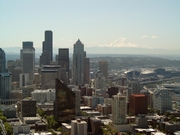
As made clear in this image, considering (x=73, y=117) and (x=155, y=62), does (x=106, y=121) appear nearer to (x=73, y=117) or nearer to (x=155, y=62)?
(x=73, y=117)

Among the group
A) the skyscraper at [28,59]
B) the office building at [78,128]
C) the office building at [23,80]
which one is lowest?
the office building at [78,128]

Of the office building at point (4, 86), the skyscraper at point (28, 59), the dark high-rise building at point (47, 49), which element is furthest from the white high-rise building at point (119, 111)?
the dark high-rise building at point (47, 49)

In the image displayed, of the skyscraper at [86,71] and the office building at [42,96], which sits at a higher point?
the skyscraper at [86,71]

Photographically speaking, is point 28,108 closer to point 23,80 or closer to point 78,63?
point 23,80

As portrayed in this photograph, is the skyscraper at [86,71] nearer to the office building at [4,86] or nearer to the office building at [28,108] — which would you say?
the office building at [4,86]

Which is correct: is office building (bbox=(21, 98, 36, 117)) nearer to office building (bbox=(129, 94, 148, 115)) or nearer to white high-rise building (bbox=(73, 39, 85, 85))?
office building (bbox=(129, 94, 148, 115))

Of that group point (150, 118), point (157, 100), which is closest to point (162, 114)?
point (157, 100)
